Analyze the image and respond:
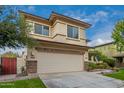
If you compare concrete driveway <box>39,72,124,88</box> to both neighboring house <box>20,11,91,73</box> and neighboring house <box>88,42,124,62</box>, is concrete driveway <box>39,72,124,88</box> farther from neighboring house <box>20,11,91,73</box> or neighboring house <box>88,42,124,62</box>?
neighboring house <box>88,42,124,62</box>

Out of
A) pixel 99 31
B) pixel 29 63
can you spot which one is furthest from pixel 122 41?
pixel 29 63

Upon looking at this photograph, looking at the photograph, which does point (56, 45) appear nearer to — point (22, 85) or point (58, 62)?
point (58, 62)

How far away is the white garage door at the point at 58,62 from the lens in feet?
45.6

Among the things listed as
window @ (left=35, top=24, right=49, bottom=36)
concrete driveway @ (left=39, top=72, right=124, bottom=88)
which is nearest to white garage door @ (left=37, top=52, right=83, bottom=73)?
concrete driveway @ (left=39, top=72, right=124, bottom=88)

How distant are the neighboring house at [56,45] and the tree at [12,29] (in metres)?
2.11

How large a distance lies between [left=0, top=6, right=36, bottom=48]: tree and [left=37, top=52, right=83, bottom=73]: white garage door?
2827 mm

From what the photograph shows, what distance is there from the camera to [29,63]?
41.8 ft

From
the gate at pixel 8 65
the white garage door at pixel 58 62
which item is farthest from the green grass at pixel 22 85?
the gate at pixel 8 65

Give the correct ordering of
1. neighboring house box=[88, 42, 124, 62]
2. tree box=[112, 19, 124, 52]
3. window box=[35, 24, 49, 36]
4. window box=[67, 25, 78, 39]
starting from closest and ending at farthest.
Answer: window box=[35, 24, 49, 36] → window box=[67, 25, 78, 39] → tree box=[112, 19, 124, 52] → neighboring house box=[88, 42, 124, 62]

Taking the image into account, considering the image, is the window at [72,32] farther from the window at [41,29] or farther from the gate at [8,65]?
the gate at [8,65]

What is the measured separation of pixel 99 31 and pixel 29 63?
1093 centimetres

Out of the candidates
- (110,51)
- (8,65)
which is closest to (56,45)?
(8,65)

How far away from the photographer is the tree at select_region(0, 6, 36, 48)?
10.5 metres
